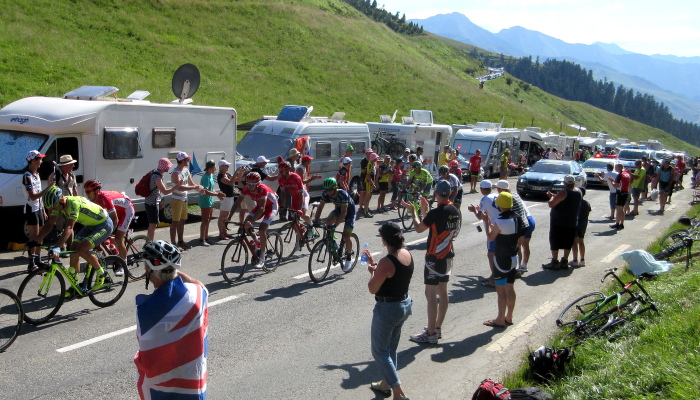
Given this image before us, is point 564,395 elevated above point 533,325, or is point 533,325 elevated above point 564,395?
point 564,395

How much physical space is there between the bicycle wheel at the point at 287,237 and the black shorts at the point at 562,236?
4852mm

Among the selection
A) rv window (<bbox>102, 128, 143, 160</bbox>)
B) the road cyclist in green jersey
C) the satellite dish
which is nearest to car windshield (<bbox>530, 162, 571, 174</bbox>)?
the satellite dish

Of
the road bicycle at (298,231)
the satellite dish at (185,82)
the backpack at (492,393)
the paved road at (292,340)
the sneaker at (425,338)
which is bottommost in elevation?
the paved road at (292,340)

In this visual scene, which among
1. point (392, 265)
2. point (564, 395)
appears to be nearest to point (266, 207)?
point (392, 265)

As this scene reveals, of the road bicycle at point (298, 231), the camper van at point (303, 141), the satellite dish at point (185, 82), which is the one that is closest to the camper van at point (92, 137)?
the satellite dish at point (185, 82)

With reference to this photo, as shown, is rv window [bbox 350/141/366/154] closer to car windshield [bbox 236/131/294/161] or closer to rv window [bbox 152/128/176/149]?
car windshield [bbox 236/131/294/161]

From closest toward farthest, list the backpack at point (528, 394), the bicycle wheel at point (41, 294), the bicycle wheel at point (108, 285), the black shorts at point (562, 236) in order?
1. the backpack at point (528, 394)
2. the bicycle wheel at point (41, 294)
3. the bicycle wheel at point (108, 285)
4. the black shorts at point (562, 236)

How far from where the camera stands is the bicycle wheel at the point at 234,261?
9.34 metres

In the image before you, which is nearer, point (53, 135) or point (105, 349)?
point (105, 349)

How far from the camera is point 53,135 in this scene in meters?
11.6

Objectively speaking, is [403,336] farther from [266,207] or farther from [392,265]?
[266,207]

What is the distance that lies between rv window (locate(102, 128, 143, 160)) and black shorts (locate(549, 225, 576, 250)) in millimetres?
8867

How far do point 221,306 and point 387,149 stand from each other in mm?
Answer: 16864

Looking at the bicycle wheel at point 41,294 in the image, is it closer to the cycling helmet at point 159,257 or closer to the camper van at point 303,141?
the cycling helmet at point 159,257
